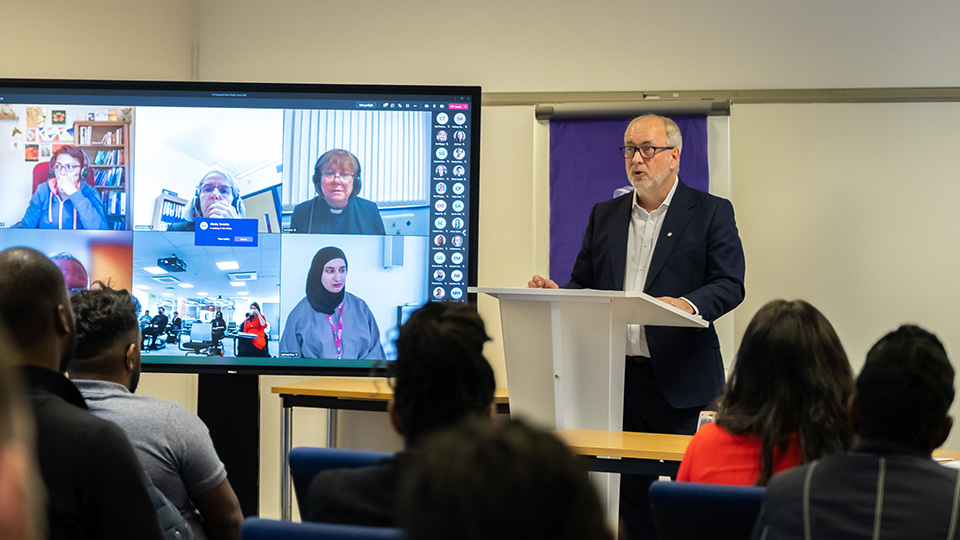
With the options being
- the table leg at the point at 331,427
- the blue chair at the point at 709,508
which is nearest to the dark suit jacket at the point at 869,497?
the blue chair at the point at 709,508

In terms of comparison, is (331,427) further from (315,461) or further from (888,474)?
(888,474)

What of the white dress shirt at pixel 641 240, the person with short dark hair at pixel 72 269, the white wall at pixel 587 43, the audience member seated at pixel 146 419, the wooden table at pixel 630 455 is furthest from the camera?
the white wall at pixel 587 43

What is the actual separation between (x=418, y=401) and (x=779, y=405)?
79cm

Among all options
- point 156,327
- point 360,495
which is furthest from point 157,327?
point 360,495

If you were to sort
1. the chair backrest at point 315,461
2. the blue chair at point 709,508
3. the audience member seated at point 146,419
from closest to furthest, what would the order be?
the blue chair at point 709,508 < the chair backrest at point 315,461 < the audience member seated at point 146,419

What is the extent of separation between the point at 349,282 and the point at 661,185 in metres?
1.38

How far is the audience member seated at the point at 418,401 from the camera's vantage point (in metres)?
1.37

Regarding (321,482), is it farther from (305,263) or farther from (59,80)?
(59,80)

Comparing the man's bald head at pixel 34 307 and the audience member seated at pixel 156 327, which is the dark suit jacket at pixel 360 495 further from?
the audience member seated at pixel 156 327

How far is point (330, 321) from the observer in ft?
12.2

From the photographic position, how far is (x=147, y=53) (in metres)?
4.68

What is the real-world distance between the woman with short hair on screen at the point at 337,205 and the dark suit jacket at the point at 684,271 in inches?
37.2

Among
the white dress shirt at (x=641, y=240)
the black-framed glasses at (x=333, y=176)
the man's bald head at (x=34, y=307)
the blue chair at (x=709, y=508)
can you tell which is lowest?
the blue chair at (x=709, y=508)

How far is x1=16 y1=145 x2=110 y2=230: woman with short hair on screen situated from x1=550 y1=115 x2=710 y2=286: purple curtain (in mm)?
2165
